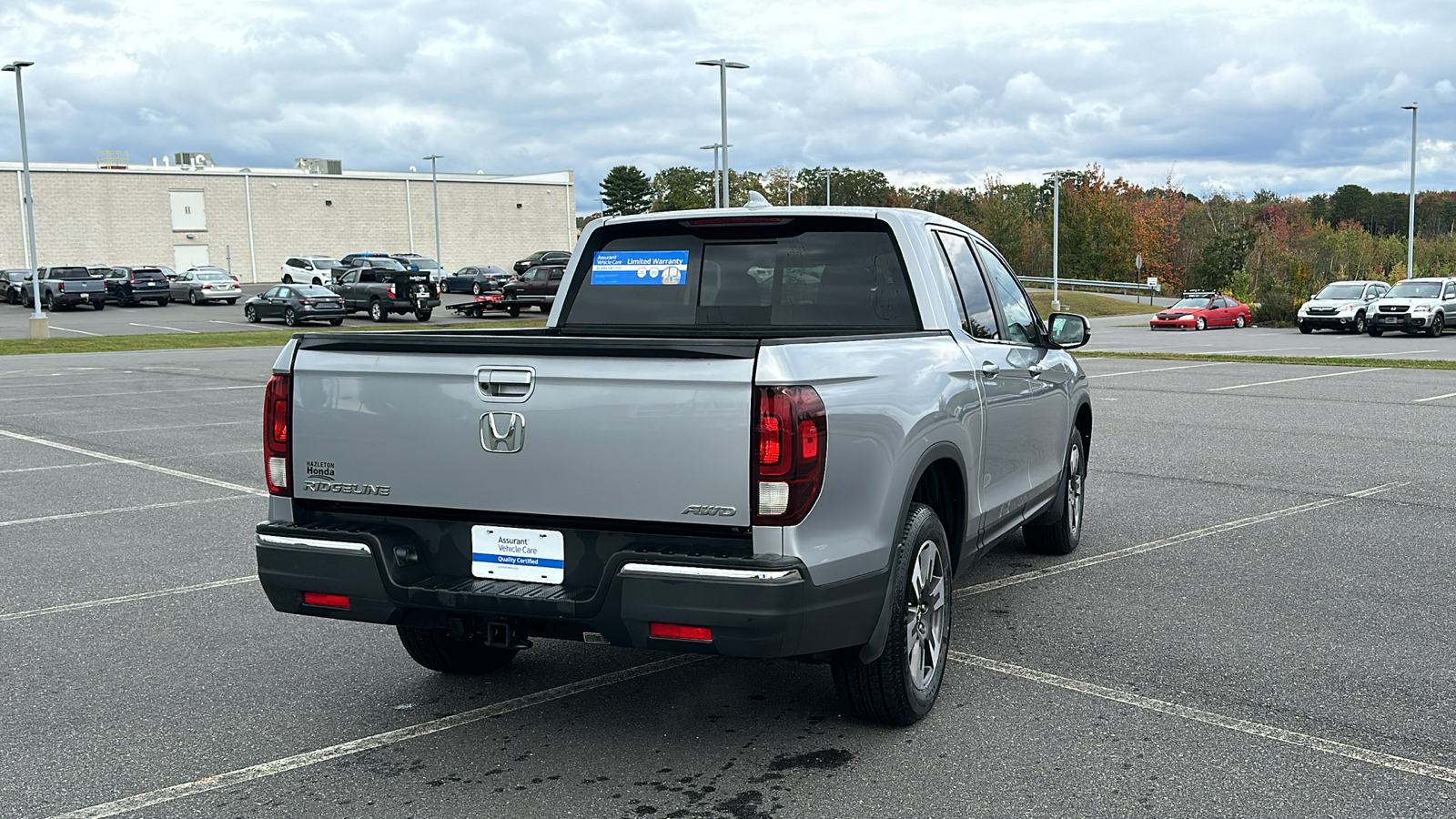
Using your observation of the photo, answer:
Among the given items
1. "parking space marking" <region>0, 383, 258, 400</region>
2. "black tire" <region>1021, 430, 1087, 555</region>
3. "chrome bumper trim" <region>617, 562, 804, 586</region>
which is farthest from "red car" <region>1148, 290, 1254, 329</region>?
"chrome bumper trim" <region>617, 562, 804, 586</region>

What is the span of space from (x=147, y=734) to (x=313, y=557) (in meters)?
1.04

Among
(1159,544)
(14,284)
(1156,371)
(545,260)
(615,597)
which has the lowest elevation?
(1156,371)

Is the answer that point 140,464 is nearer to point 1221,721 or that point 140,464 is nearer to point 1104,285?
point 1221,721

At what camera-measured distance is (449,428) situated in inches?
163

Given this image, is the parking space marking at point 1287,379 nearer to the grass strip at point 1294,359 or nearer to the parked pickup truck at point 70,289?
the grass strip at point 1294,359

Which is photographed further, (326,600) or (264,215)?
(264,215)

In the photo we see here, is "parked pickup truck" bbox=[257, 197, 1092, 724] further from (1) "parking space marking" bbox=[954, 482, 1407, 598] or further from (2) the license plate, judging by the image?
(1) "parking space marking" bbox=[954, 482, 1407, 598]

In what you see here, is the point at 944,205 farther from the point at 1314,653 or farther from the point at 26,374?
the point at 1314,653

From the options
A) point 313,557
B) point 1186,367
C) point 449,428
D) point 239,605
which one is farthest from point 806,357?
point 1186,367

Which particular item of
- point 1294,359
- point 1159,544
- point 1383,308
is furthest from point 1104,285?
point 1159,544

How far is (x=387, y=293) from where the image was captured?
4375 centimetres

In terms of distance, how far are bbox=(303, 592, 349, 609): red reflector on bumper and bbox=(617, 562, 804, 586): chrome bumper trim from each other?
1094 mm

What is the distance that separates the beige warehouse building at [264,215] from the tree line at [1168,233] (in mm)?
18371

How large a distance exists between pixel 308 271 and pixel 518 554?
63.6m
